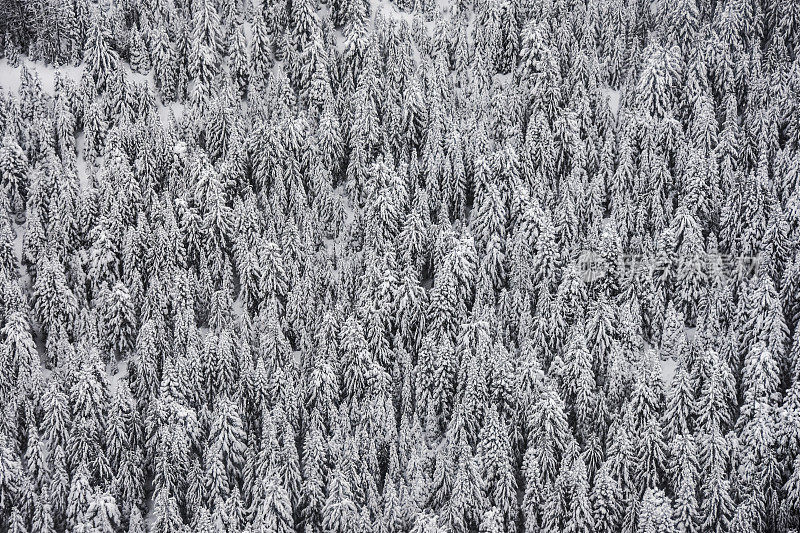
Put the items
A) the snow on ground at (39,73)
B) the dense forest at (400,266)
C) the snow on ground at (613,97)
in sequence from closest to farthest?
the dense forest at (400,266), the snow on ground at (39,73), the snow on ground at (613,97)

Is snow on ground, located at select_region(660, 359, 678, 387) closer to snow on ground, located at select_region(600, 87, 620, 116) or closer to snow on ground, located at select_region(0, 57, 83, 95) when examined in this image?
snow on ground, located at select_region(600, 87, 620, 116)

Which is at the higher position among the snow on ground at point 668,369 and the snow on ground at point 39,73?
the snow on ground at point 39,73

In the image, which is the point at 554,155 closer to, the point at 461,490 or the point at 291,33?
the point at 291,33

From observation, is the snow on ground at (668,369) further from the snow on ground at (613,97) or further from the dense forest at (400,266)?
the snow on ground at (613,97)

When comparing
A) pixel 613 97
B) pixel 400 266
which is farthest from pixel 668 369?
pixel 613 97

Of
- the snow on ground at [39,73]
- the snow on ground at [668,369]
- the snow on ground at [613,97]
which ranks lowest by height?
the snow on ground at [668,369]

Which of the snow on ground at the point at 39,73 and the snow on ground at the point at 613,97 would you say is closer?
the snow on ground at the point at 39,73

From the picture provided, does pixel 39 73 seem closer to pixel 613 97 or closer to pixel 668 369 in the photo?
pixel 613 97

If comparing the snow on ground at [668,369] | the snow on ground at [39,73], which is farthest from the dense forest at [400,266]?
the snow on ground at [668,369]

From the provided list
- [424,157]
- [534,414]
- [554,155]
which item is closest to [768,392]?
[534,414]
